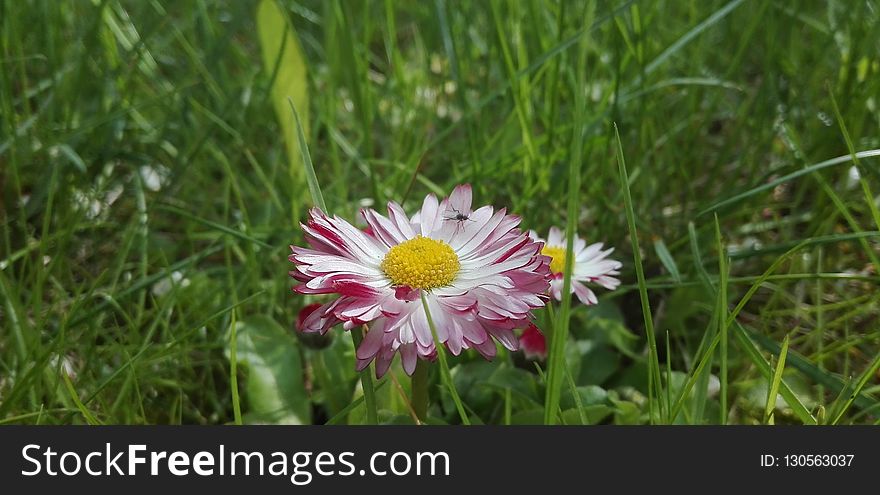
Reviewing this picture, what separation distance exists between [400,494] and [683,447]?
29 centimetres

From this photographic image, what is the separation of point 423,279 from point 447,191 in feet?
1.87

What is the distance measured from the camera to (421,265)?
Result: 2.98ft

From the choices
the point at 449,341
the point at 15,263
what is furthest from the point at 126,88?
the point at 449,341

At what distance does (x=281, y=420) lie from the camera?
3.91ft

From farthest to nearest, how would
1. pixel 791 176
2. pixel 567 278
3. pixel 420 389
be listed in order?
pixel 791 176, pixel 420 389, pixel 567 278

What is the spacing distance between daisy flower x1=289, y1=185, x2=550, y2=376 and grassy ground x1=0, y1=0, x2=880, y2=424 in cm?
14

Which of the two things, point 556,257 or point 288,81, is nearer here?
point 556,257

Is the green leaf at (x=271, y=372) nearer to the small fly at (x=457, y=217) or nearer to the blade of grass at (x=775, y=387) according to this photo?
the small fly at (x=457, y=217)

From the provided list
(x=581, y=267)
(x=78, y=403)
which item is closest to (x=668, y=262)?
(x=581, y=267)

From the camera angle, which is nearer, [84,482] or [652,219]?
[84,482]

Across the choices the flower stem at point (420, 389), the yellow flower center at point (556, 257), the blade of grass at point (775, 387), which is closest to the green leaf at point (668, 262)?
the yellow flower center at point (556, 257)

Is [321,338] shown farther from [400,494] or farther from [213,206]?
[213,206]

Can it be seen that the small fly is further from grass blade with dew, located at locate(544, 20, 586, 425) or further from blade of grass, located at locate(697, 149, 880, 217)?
blade of grass, located at locate(697, 149, 880, 217)

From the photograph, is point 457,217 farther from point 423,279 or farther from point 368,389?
point 368,389
